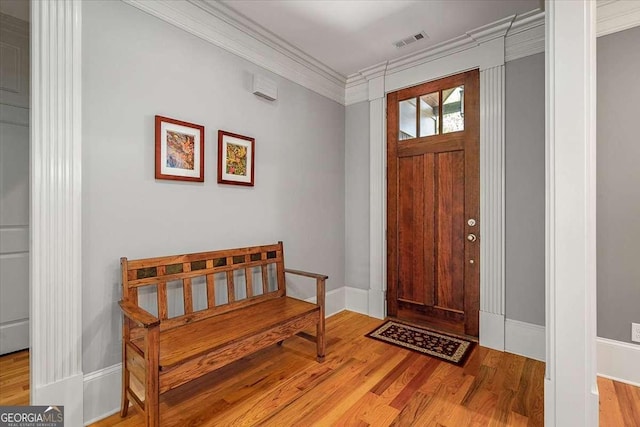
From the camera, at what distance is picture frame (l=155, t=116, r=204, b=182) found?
2051 mm

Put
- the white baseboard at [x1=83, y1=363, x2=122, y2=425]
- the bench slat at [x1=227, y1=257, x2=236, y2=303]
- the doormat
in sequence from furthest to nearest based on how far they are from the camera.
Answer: the doormat, the bench slat at [x1=227, y1=257, x2=236, y2=303], the white baseboard at [x1=83, y1=363, x2=122, y2=425]

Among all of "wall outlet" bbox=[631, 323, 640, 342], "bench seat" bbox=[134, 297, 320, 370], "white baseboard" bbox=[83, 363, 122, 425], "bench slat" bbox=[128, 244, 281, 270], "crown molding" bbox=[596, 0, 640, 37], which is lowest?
"white baseboard" bbox=[83, 363, 122, 425]

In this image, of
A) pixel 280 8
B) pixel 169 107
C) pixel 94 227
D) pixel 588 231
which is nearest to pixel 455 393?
pixel 588 231

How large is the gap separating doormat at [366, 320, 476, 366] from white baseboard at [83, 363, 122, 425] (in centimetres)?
203

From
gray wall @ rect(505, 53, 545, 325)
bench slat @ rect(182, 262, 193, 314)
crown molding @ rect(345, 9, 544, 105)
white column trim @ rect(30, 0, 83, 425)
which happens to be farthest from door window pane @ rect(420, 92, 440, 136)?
white column trim @ rect(30, 0, 83, 425)

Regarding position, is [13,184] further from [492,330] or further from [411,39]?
[492,330]

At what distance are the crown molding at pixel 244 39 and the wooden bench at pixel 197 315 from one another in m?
1.66

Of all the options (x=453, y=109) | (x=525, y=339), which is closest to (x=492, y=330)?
(x=525, y=339)

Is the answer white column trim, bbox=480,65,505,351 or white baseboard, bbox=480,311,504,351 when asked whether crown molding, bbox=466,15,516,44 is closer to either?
white column trim, bbox=480,65,505,351

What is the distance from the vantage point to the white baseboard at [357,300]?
350 centimetres

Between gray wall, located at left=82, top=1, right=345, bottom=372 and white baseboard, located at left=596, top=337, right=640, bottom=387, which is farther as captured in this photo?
white baseboard, located at left=596, top=337, right=640, bottom=387

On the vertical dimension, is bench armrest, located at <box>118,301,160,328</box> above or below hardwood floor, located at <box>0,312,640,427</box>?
above

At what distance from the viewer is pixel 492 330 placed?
2.66 metres

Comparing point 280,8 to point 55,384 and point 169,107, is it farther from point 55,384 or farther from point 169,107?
point 55,384
